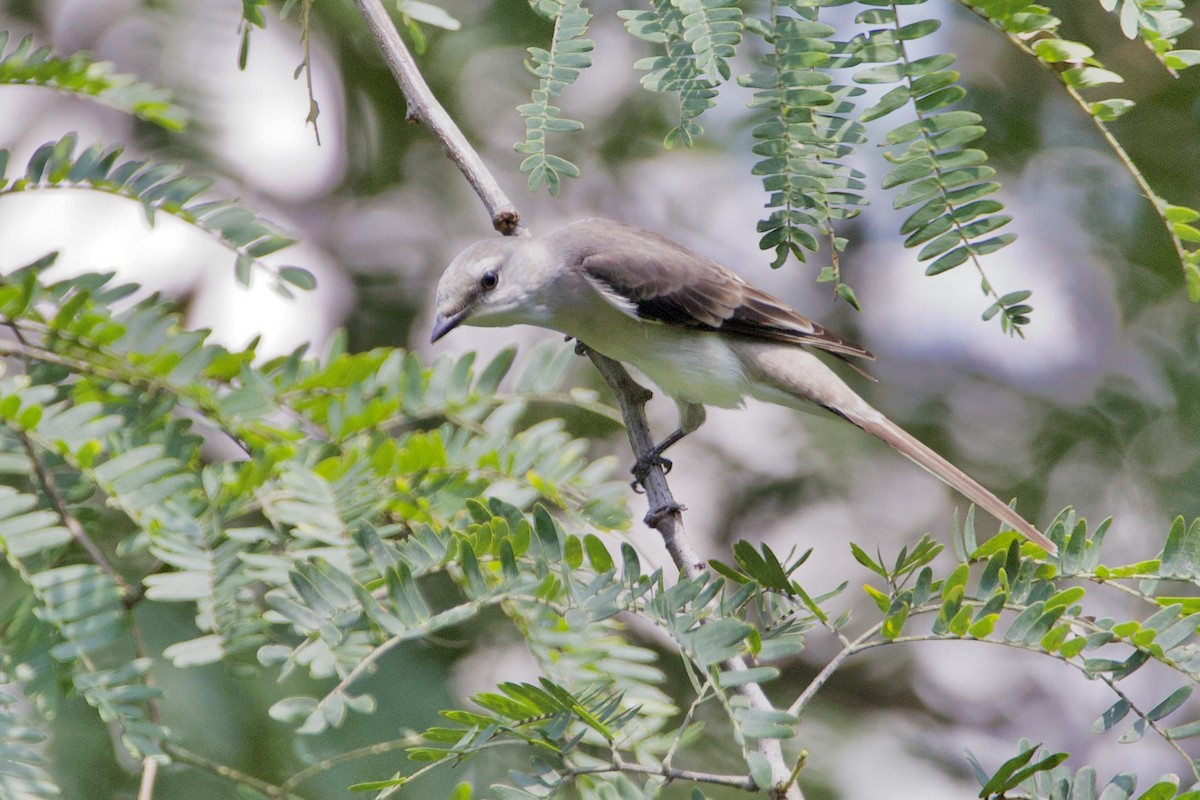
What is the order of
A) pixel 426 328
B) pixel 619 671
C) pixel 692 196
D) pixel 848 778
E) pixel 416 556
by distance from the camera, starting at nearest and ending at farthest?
1. pixel 416 556
2. pixel 619 671
3. pixel 848 778
4. pixel 426 328
5. pixel 692 196

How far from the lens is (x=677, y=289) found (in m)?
3.72

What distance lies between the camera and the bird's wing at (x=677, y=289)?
11.8ft

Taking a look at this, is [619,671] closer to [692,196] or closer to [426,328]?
[426,328]

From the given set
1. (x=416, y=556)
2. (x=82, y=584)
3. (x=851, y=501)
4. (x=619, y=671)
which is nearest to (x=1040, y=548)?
(x=619, y=671)

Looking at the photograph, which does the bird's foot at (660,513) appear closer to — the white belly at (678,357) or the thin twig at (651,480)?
the thin twig at (651,480)

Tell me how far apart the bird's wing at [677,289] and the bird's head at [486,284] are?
32cm

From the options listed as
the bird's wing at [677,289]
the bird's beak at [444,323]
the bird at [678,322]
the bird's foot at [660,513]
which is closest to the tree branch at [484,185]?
the bird's foot at [660,513]

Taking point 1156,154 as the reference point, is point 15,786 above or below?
below

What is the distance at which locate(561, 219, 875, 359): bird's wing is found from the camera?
11.8 ft

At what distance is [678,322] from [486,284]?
807 millimetres

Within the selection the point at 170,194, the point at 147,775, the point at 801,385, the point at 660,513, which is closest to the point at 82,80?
the point at 170,194

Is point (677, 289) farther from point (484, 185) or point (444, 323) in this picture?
point (484, 185)

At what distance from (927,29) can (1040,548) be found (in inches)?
32.6

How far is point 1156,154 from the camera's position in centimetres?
451
